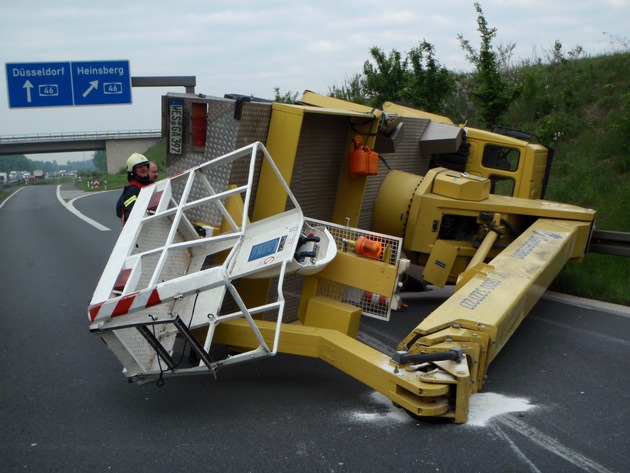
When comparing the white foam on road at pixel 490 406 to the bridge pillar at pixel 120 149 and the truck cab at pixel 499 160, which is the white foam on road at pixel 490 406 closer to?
→ the truck cab at pixel 499 160

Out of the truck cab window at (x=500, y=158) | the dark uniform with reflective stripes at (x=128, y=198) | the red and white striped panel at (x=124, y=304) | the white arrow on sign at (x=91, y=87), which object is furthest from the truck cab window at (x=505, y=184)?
the white arrow on sign at (x=91, y=87)

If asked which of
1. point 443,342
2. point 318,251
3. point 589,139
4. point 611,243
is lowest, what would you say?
point 611,243

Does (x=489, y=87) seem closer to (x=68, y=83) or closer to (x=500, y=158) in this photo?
(x=500, y=158)

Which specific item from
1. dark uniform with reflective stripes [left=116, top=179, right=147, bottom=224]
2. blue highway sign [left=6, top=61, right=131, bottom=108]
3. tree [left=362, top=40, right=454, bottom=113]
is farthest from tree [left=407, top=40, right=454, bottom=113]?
dark uniform with reflective stripes [left=116, top=179, right=147, bottom=224]

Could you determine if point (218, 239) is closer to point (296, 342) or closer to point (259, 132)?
point (296, 342)

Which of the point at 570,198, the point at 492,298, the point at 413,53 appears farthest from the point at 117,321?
the point at 413,53

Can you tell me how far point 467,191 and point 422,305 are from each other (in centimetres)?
155

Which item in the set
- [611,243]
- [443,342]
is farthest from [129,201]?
[611,243]

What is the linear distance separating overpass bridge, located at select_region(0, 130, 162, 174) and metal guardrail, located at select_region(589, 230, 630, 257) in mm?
62465

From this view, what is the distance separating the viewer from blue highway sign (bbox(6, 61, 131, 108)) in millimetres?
21750

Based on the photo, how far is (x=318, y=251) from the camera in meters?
5.64

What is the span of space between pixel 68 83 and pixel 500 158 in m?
16.5

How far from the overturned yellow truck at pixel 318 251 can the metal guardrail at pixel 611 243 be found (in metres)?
0.84

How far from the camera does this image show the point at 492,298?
18.2 ft
